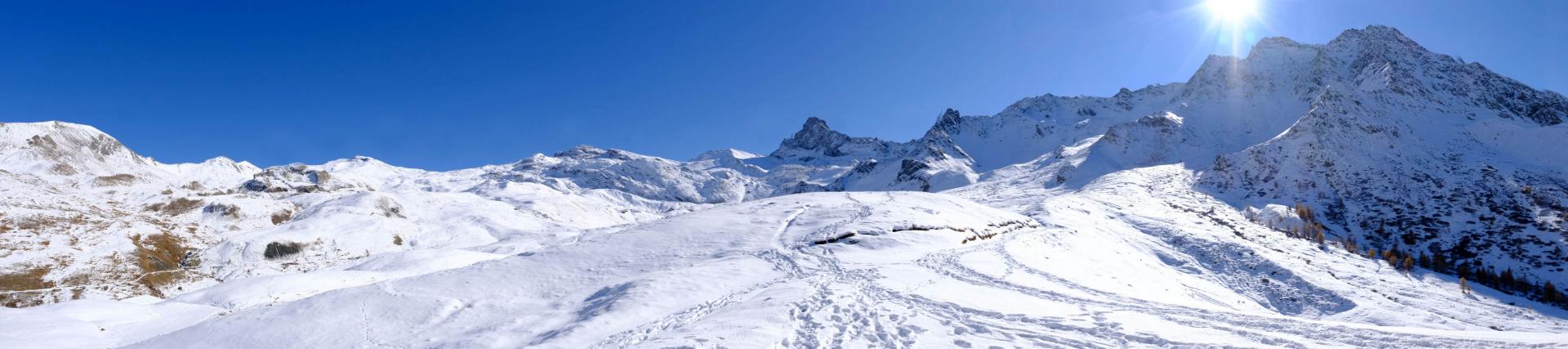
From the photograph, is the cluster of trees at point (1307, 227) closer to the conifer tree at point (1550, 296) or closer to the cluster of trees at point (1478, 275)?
the cluster of trees at point (1478, 275)

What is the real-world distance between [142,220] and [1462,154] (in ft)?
516

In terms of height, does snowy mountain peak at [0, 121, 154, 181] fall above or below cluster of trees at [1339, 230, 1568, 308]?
above

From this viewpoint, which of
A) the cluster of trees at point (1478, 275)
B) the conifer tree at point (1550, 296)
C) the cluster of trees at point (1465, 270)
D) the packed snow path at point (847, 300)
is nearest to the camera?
the packed snow path at point (847, 300)

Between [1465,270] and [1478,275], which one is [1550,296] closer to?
[1465,270]

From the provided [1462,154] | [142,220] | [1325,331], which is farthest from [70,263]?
[1462,154]

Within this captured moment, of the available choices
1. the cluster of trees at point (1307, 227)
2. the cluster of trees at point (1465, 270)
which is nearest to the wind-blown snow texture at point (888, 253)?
the cluster of trees at point (1307, 227)

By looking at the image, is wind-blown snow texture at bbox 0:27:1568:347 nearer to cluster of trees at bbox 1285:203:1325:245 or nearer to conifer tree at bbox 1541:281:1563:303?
cluster of trees at bbox 1285:203:1325:245

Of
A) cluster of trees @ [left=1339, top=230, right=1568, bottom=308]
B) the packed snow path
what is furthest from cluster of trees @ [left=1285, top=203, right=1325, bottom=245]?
the packed snow path

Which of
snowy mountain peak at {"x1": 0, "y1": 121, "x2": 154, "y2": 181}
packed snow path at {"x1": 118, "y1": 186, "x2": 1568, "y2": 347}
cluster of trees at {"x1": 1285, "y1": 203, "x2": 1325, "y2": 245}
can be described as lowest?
packed snow path at {"x1": 118, "y1": 186, "x2": 1568, "y2": 347}

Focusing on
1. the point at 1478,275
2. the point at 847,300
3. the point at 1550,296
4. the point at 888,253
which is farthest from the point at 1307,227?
the point at 847,300

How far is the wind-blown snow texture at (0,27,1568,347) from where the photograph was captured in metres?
15.8

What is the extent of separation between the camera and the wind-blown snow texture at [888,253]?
1581cm

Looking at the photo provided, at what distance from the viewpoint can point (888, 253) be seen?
96.2 ft

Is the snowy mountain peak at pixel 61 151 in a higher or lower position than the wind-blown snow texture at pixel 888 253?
higher
